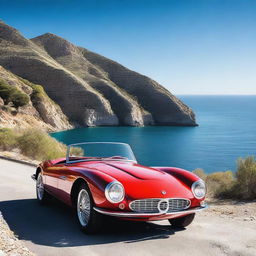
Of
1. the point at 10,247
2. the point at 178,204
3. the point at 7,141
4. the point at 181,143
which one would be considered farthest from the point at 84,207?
the point at 181,143

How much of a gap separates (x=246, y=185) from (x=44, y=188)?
7.94 meters

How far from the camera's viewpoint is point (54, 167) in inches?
287

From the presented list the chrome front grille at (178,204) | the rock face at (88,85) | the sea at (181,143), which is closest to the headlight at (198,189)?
the chrome front grille at (178,204)

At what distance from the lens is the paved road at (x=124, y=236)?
4.88m

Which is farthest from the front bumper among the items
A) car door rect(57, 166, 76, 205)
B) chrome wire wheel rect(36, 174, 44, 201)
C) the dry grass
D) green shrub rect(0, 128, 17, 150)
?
green shrub rect(0, 128, 17, 150)

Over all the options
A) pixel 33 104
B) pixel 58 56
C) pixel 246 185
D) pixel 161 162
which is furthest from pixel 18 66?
pixel 246 185

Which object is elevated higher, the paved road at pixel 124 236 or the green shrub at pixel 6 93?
the green shrub at pixel 6 93

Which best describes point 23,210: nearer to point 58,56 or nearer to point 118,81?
point 118,81

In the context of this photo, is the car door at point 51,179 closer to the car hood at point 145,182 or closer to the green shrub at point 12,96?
the car hood at point 145,182

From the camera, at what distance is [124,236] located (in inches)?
215

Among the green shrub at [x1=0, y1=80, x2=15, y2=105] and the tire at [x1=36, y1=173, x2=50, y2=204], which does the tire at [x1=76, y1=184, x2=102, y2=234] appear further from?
the green shrub at [x1=0, y1=80, x2=15, y2=105]

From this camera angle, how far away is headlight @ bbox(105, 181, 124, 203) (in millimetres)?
5281

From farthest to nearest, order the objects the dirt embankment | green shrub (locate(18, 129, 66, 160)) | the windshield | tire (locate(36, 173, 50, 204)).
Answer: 1. green shrub (locate(18, 129, 66, 160))
2. tire (locate(36, 173, 50, 204))
3. the windshield
4. the dirt embankment

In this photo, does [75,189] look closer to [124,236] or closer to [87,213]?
[87,213]
